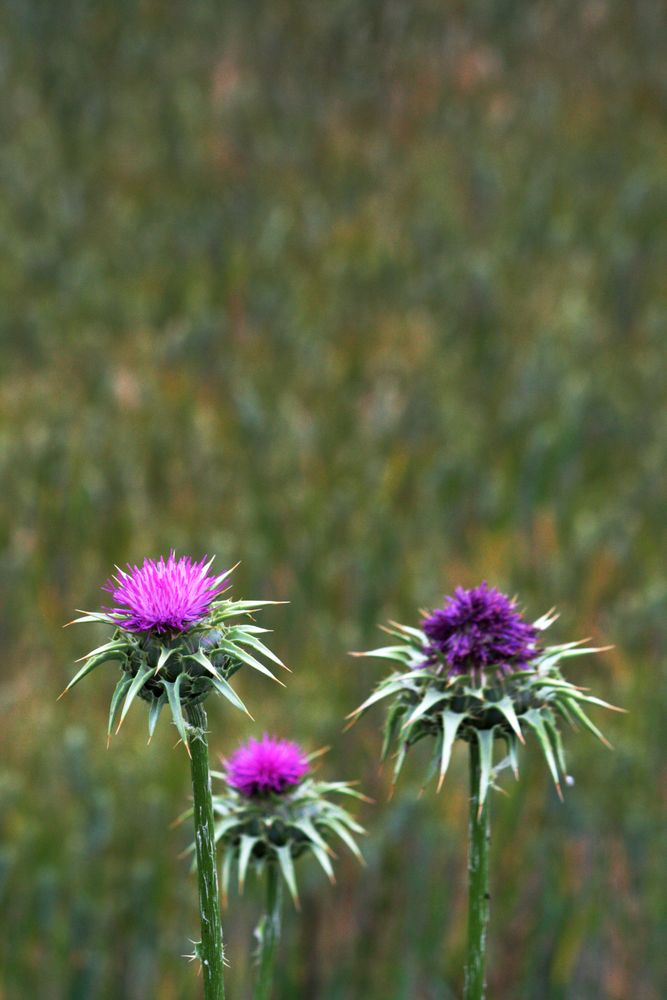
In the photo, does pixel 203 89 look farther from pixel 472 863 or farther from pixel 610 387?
pixel 472 863

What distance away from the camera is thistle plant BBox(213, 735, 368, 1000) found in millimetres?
1921

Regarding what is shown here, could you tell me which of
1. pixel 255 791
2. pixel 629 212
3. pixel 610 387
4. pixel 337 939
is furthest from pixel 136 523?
pixel 629 212

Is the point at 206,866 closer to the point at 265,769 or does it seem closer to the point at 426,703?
A: the point at 426,703

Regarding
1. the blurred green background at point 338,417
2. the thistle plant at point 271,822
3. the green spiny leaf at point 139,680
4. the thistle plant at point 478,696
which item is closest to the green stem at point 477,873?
the thistle plant at point 478,696

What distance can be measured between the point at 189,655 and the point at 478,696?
0.52 meters

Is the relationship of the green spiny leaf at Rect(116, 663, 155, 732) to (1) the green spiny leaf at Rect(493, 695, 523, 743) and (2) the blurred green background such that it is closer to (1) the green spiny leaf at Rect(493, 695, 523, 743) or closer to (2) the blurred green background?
(1) the green spiny leaf at Rect(493, 695, 523, 743)

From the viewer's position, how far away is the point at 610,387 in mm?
9562

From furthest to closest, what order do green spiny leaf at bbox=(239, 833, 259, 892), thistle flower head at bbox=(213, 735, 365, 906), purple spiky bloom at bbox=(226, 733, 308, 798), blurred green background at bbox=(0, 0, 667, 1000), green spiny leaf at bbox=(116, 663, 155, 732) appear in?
blurred green background at bbox=(0, 0, 667, 1000), purple spiky bloom at bbox=(226, 733, 308, 798), thistle flower head at bbox=(213, 735, 365, 906), green spiny leaf at bbox=(239, 833, 259, 892), green spiny leaf at bbox=(116, 663, 155, 732)

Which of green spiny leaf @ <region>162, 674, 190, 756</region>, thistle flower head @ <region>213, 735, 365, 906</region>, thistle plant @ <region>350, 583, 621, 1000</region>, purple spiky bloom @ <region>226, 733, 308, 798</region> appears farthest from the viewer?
purple spiky bloom @ <region>226, 733, 308, 798</region>

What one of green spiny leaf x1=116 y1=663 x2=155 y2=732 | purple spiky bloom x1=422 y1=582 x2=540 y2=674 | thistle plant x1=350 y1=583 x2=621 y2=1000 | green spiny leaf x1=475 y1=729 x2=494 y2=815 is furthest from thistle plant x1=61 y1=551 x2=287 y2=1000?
purple spiky bloom x1=422 y1=582 x2=540 y2=674

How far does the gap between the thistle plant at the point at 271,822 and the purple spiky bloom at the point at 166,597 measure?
42cm

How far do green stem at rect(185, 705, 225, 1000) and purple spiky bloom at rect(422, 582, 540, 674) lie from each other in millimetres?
602

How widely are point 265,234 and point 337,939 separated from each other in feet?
24.3

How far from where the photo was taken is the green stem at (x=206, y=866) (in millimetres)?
1459
